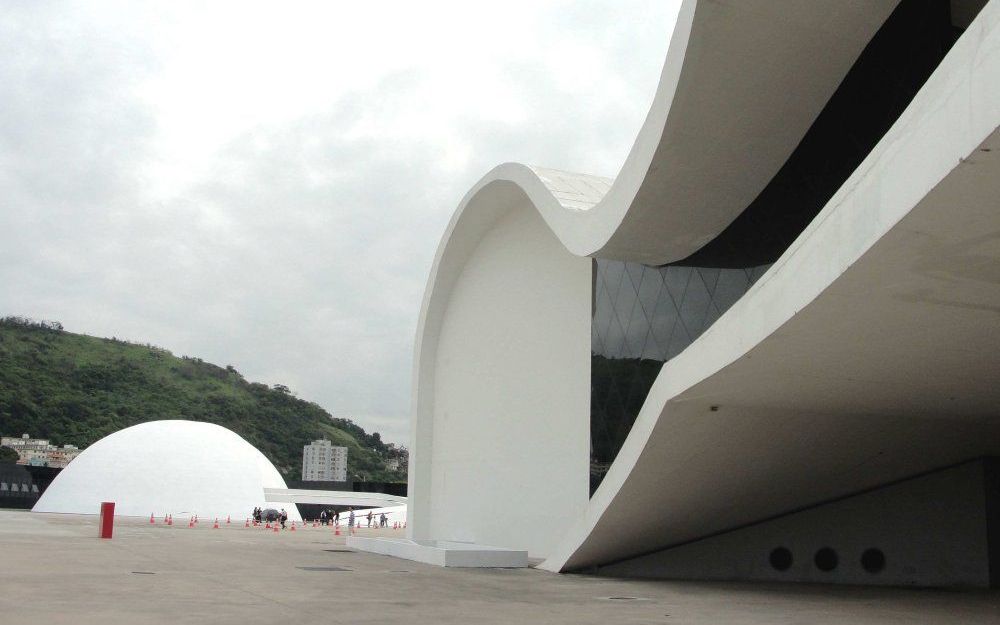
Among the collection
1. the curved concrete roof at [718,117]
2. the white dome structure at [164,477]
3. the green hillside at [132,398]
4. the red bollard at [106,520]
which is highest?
the green hillside at [132,398]

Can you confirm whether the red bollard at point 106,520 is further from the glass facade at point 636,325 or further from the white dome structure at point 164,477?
the white dome structure at point 164,477

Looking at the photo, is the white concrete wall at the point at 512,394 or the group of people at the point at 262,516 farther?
the group of people at the point at 262,516

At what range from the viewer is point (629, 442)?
463 inches

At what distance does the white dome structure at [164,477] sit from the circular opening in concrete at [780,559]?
3134cm

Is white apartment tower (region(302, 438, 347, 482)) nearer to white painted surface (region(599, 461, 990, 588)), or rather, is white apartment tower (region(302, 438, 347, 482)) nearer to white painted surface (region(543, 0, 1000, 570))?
white painted surface (region(599, 461, 990, 588))

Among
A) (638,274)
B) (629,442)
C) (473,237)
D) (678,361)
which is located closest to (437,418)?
(473,237)

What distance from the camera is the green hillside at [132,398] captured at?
81188 millimetres

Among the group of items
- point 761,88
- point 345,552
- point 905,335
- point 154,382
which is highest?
point 154,382

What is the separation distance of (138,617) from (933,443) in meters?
10.2

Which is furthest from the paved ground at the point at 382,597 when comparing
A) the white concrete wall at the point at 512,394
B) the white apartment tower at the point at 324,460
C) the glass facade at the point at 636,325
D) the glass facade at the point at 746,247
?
the white apartment tower at the point at 324,460

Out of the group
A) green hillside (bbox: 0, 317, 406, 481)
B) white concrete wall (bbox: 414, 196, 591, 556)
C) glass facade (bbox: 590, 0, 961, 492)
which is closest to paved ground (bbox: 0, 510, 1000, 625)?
white concrete wall (bbox: 414, 196, 591, 556)

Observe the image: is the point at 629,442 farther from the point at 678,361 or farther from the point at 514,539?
the point at 514,539

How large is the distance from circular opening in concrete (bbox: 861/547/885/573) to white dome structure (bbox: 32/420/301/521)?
32.5 metres

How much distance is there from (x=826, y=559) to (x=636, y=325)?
15.2 ft
